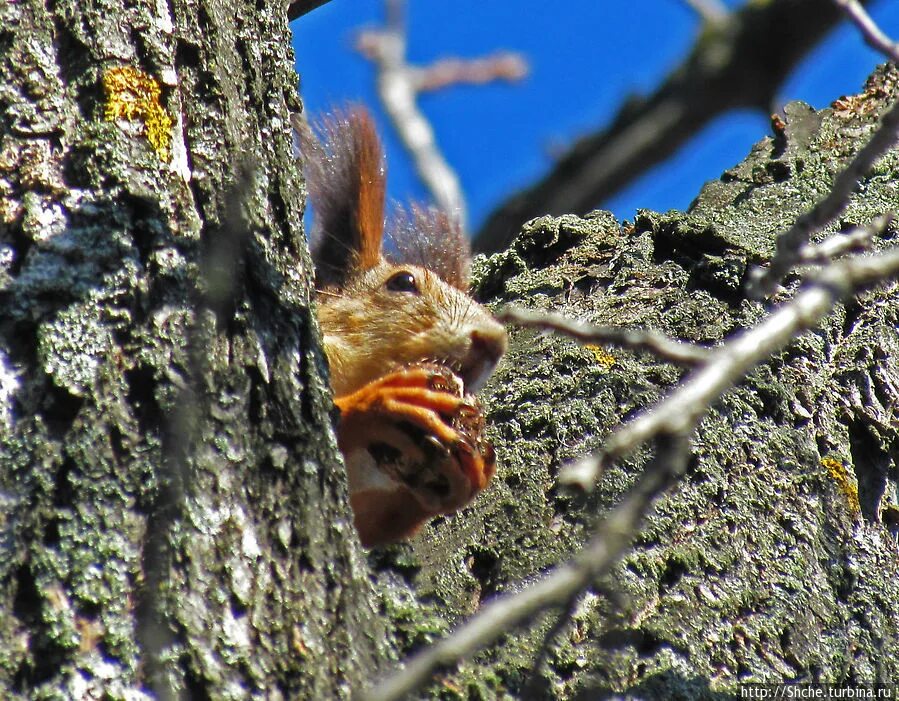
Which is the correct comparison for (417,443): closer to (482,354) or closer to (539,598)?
(482,354)

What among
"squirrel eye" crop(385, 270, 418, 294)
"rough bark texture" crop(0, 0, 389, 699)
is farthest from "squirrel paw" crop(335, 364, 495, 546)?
"squirrel eye" crop(385, 270, 418, 294)

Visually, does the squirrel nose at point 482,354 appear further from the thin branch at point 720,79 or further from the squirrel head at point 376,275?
the thin branch at point 720,79

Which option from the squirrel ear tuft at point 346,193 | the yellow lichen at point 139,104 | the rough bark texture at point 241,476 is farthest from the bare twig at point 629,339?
the squirrel ear tuft at point 346,193

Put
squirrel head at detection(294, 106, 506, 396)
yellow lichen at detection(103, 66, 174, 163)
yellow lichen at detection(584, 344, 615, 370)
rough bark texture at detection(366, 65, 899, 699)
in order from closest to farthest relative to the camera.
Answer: yellow lichen at detection(103, 66, 174, 163) → rough bark texture at detection(366, 65, 899, 699) → yellow lichen at detection(584, 344, 615, 370) → squirrel head at detection(294, 106, 506, 396)

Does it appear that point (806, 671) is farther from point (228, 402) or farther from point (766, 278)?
point (228, 402)

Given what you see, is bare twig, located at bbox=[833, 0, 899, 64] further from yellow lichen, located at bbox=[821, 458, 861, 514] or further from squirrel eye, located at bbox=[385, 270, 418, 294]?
squirrel eye, located at bbox=[385, 270, 418, 294]

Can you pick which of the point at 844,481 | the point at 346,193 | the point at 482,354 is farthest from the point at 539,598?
the point at 346,193

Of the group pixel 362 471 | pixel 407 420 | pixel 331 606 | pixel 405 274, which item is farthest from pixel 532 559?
pixel 405 274
